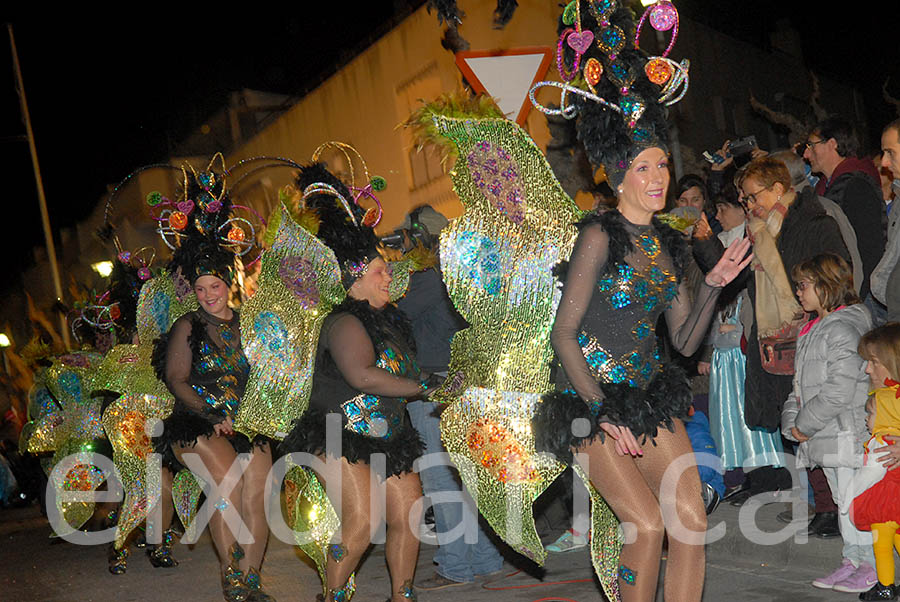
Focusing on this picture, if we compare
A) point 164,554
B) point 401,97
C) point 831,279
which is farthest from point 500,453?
point 401,97

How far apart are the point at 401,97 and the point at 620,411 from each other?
37.3ft

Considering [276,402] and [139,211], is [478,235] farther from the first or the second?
[139,211]

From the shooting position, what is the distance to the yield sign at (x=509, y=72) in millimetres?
5465

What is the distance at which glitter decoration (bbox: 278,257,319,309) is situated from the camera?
17.7 ft

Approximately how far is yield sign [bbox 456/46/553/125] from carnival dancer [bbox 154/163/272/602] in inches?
79.5

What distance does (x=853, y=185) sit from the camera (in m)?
5.99

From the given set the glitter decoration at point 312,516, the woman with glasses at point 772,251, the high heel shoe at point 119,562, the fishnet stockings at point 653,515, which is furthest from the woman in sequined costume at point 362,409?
the high heel shoe at point 119,562

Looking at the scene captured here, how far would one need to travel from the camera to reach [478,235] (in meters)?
4.18

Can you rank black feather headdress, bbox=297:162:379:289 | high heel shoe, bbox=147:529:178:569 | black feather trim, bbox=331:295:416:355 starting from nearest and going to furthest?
black feather trim, bbox=331:295:416:355
black feather headdress, bbox=297:162:379:289
high heel shoe, bbox=147:529:178:569

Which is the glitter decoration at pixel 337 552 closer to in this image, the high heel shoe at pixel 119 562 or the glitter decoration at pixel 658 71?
the glitter decoration at pixel 658 71

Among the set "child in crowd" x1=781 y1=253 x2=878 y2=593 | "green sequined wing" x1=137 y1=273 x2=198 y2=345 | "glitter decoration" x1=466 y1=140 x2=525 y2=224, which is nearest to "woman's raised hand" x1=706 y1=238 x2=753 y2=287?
"glitter decoration" x1=466 y1=140 x2=525 y2=224

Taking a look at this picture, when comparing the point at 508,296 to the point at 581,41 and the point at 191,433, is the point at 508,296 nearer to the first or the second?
the point at 581,41

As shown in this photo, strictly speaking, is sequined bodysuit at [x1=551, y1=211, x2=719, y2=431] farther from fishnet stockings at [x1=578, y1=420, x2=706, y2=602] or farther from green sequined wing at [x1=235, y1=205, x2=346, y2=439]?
green sequined wing at [x1=235, y1=205, x2=346, y2=439]

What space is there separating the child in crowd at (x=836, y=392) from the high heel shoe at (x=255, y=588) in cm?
292
